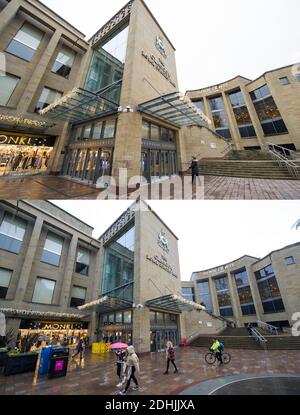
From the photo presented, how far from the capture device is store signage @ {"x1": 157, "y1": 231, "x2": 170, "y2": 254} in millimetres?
21700

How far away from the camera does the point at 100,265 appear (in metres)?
24.6

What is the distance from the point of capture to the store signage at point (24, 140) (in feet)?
54.2

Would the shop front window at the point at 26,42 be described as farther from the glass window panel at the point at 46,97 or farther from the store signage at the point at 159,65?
the store signage at the point at 159,65

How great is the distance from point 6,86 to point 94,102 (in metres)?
8.14

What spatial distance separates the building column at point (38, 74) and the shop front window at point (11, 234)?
913 cm

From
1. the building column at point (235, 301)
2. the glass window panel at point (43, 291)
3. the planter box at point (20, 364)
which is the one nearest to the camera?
the planter box at point (20, 364)

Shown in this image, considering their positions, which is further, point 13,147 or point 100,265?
point 100,265

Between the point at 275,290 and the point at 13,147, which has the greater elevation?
the point at 13,147

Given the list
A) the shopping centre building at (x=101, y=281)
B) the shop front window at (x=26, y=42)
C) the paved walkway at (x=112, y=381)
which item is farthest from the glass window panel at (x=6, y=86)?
the paved walkway at (x=112, y=381)

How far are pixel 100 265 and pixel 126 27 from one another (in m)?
23.9

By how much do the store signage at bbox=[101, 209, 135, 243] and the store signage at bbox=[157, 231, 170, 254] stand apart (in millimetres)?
3861

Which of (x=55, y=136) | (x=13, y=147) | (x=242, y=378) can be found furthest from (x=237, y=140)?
(x=242, y=378)
